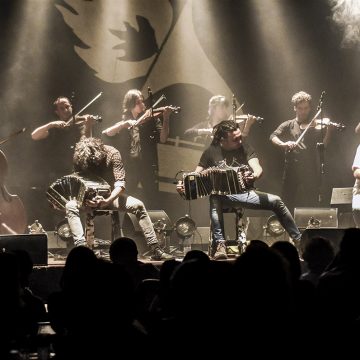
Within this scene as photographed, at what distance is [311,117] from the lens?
1255 cm

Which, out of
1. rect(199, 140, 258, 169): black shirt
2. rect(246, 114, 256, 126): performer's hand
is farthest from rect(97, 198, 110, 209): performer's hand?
rect(246, 114, 256, 126): performer's hand

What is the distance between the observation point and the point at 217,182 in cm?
957

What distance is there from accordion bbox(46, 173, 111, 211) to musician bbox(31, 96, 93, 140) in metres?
1.98

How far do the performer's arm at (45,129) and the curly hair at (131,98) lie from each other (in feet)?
3.32

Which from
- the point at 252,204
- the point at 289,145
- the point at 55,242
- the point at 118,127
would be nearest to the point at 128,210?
the point at 252,204

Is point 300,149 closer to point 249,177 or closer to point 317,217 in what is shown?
point 317,217

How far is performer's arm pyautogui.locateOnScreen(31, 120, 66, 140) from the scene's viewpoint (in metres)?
11.7

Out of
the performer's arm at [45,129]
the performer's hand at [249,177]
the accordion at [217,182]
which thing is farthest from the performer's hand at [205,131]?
the performer's hand at [249,177]

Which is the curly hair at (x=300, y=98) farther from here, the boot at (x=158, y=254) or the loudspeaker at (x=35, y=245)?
the loudspeaker at (x=35, y=245)

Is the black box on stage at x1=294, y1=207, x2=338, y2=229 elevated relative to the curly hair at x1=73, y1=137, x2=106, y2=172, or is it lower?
lower

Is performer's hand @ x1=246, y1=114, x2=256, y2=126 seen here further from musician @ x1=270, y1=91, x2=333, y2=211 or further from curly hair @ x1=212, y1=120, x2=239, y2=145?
curly hair @ x1=212, y1=120, x2=239, y2=145

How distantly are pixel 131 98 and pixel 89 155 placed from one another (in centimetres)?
230

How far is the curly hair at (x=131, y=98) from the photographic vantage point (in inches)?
465

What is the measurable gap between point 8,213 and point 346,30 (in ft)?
21.7
